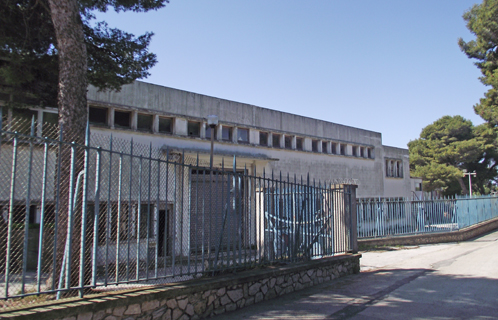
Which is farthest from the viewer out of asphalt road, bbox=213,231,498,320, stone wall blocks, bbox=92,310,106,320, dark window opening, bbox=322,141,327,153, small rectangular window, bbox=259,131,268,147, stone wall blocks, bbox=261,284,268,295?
dark window opening, bbox=322,141,327,153

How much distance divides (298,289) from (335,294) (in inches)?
27.5

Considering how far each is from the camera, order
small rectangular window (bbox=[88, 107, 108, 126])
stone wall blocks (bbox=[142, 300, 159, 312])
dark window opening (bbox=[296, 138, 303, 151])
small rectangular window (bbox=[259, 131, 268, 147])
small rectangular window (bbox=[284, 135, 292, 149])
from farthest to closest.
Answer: dark window opening (bbox=[296, 138, 303, 151]) < small rectangular window (bbox=[284, 135, 292, 149]) < small rectangular window (bbox=[259, 131, 268, 147]) < small rectangular window (bbox=[88, 107, 108, 126]) < stone wall blocks (bbox=[142, 300, 159, 312])

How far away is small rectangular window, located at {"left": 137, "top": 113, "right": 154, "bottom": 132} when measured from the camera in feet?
42.6

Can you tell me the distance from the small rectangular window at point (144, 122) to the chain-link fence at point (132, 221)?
2610 millimetres

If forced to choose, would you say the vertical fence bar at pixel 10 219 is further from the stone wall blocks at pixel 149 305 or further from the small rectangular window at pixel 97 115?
the small rectangular window at pixel 97 115

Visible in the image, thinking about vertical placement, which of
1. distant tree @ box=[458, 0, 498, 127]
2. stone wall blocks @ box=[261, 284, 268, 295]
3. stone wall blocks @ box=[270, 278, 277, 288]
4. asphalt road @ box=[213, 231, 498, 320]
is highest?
distant tree @ box=[458, 0, 498, 127]

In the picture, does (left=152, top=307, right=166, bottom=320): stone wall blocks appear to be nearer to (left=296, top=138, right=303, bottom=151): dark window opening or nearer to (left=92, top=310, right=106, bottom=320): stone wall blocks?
(left=92, top=310, right=106, bottom=320): stone wall blocks

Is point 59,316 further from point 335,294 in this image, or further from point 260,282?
point 335,294

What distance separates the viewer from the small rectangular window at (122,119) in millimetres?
12422

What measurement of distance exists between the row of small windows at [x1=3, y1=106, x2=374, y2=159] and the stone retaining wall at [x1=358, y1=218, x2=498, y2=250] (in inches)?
233

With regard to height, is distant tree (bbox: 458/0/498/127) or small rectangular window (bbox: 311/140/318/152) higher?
distant tree (bbox: 458/0/498/127)

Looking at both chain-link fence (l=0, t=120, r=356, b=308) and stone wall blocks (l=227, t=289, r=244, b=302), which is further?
stone wall blocks (l=227, t=289, r=244, b=302)

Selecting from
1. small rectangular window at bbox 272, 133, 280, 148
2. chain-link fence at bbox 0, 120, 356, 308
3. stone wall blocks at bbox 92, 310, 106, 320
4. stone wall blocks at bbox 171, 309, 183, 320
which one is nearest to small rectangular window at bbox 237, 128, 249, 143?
small rectangular window at bbox 272, 133, 280, 148

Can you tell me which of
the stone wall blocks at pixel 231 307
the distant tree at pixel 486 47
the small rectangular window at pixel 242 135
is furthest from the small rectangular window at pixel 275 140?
A: the stone wall blocks at pixel 231 307
